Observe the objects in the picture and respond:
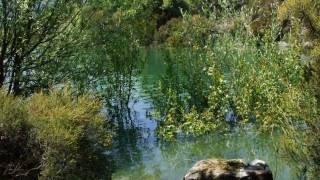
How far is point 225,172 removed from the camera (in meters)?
12.8

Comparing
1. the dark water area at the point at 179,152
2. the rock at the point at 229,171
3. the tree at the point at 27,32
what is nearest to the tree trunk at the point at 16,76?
the tree at the point at 27,32

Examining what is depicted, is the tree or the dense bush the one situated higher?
the tree

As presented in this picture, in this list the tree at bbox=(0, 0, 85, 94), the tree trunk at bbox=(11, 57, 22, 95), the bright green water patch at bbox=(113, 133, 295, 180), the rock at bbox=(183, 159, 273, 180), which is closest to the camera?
the rock at bbox=(183, 159, 273, 180)

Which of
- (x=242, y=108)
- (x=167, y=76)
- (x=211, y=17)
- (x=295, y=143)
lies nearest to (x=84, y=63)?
(x=167, y=76)

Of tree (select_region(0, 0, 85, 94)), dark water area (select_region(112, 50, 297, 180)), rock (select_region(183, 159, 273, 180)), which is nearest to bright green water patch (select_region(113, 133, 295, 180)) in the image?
dark water area (select_region(112, 50, 297, 180))

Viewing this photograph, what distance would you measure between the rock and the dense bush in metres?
2.69

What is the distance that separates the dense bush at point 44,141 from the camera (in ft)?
36.4

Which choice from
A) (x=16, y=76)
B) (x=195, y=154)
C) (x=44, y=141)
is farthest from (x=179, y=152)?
(x=44, y=141)

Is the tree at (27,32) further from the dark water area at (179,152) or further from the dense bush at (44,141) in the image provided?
the dense bush at (44,141)

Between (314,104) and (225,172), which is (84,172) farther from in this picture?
(314,104)

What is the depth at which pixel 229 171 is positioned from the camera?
12.9 meters

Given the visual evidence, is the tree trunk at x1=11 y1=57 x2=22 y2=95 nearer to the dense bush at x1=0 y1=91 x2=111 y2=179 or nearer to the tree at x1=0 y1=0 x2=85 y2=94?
the tree at x1=0 y1=0 x2=85 y2=94

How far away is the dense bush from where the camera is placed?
437 inches

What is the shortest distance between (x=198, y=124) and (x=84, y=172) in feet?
21.8
